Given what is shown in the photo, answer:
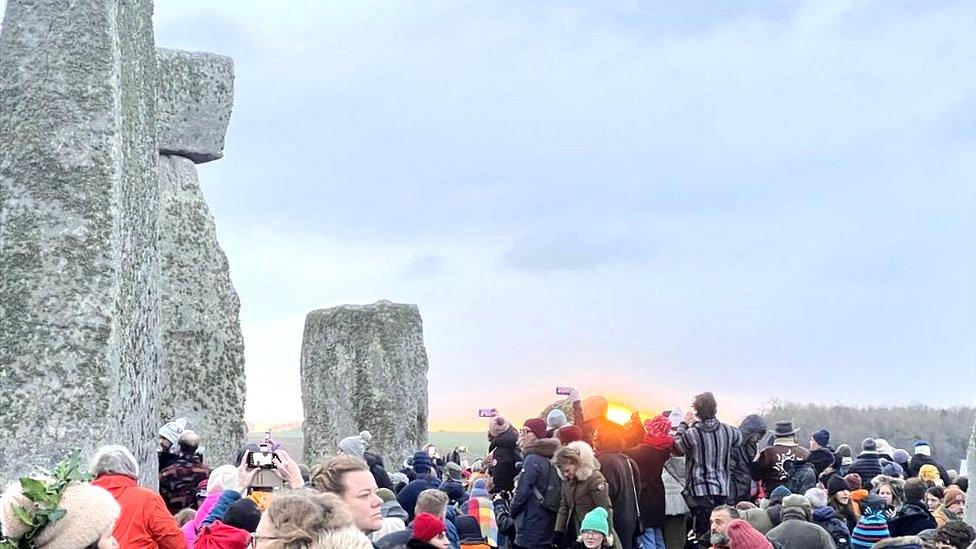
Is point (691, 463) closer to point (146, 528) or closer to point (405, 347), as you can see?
point (146, 528)

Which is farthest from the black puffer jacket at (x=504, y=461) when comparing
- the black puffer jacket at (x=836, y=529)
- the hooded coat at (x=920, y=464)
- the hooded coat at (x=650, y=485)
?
the hooded coat at (x=920, y=464)

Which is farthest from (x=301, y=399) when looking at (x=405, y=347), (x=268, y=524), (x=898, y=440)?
(x=268, y=524)

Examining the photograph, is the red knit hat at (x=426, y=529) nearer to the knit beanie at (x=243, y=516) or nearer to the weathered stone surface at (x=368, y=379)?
the knit beanie at (x=243, y=516)

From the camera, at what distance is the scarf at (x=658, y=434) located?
9.80 m

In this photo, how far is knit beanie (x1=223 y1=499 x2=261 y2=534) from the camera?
560cm

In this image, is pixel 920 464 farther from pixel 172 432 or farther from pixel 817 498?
pixel 172 432

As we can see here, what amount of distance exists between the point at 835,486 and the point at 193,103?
27.3 feet

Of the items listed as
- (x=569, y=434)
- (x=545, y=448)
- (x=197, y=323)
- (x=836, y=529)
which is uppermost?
(x=197, y=323)

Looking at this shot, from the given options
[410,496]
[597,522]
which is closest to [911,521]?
[597,522]

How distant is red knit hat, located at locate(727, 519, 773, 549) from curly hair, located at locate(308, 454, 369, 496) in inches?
93.7

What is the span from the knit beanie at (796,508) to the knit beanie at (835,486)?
5.91 ft

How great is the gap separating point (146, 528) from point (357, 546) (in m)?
2.44

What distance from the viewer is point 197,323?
1423 centimetres

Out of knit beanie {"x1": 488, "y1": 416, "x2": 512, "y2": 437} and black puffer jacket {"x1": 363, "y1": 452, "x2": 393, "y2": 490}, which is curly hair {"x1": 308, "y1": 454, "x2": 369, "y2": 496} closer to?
black puffer jacket {"x1": 363, "y1": 452, "x2": 393, "y2": 490}
